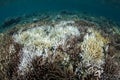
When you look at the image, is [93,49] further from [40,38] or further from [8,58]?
[8,58]

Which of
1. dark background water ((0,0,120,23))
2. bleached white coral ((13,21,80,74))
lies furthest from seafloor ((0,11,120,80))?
dark background water ((0,0,120,23))

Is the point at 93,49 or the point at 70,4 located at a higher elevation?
the point at 70,4

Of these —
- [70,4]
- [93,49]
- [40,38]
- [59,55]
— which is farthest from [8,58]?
[70,4]

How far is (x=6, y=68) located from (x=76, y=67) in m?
2.76

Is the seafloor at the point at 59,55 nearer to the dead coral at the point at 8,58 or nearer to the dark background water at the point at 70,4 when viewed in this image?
the dead coral at the point at 8,58

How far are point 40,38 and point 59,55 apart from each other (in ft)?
4.84

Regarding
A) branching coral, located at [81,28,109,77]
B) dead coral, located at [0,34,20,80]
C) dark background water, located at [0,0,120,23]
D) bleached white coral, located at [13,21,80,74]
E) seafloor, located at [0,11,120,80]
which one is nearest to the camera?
seafloor, located at [0,11,120,80]

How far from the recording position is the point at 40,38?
28.9ft

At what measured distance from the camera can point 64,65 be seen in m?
7.46

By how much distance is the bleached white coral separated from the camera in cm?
808

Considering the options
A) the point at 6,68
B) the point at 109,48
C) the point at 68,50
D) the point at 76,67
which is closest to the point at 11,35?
the point at 6,68

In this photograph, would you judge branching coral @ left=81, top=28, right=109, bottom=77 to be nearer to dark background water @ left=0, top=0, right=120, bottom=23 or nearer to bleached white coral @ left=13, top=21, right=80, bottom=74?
bleached white coral @ left=13, top=21, right=80, bottom=74

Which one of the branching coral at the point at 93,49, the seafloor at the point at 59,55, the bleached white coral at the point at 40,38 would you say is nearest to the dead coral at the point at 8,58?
the seafloor at the point at 59,55

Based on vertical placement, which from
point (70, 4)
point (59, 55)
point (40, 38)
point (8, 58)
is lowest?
point (59, 55)
